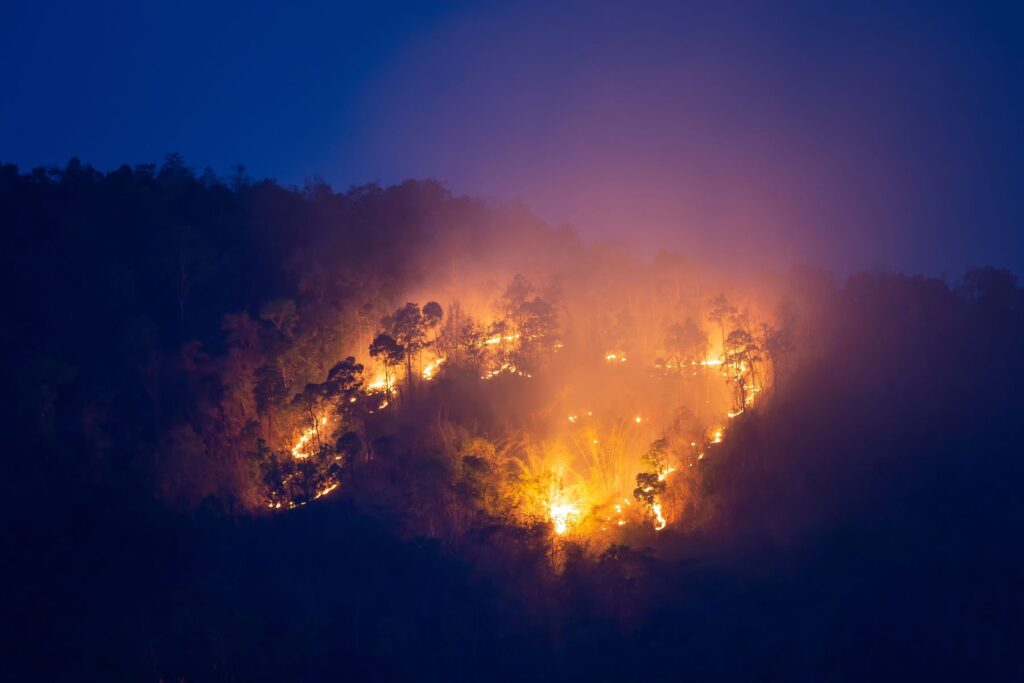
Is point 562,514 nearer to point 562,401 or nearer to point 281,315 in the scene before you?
point 562,401

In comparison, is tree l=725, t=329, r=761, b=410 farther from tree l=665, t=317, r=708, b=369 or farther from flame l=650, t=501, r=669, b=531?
flame l=650, t=501, r=669, b=531

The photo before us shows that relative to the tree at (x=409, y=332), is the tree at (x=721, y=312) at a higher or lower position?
higher

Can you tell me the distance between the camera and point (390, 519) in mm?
17438

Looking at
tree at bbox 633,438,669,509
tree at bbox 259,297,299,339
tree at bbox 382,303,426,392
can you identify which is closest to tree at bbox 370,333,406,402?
tree at bbox 382,303,426,392

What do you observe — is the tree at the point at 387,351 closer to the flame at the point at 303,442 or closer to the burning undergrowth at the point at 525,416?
the burning undergrowth at the point at 525,416

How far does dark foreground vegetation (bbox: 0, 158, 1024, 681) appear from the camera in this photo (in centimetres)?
1275

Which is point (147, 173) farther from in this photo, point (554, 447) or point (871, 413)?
point (871, 413)

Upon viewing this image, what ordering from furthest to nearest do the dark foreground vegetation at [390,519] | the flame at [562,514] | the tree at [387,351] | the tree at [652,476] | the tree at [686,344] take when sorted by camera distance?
the tree at [686,344] < the tree at [387,351] < the flame at [562,514] < the tree at [652,476] < the dark foreground vegetation at [390,519]

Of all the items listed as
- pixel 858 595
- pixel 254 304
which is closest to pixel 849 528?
pixel 858 595

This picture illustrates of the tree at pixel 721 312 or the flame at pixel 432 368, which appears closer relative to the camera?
the flame at pixel 432 368

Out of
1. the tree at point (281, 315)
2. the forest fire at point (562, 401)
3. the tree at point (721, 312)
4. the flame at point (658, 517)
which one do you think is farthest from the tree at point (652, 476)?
the tree at point (281, 315)

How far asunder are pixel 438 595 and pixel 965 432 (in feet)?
45.7

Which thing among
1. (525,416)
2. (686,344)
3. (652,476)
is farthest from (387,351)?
(686,344)

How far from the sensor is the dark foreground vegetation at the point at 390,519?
12.8 metres
